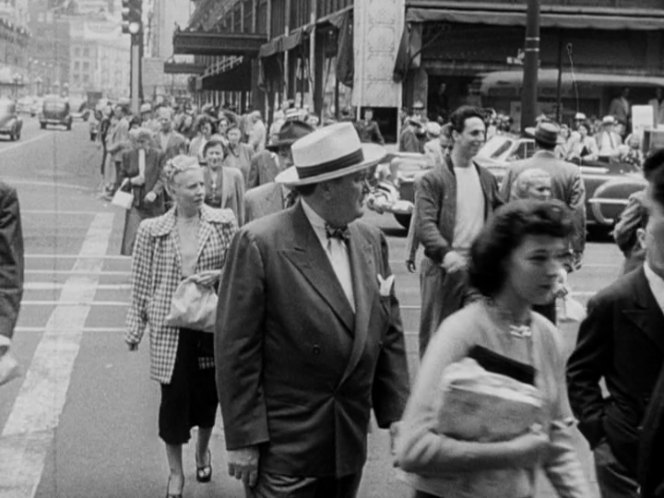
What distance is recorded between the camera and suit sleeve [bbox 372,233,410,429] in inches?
226

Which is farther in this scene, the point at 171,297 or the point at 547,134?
the point at 547,134

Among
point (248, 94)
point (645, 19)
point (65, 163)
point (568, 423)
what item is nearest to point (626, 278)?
point (568, 423)

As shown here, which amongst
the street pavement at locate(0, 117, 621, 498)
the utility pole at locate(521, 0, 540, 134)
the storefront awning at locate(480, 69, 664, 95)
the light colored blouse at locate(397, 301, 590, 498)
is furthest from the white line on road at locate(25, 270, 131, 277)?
the storefront awning at locate(480, 69, 664, 95)

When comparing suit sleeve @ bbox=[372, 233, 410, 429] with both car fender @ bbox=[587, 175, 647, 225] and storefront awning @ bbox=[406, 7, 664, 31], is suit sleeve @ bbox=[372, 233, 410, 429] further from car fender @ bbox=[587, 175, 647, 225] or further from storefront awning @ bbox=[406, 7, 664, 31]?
storefront awning @ bbox=[406, 7, 664, 31]

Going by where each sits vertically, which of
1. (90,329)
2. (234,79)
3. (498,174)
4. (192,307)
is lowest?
(90,329)

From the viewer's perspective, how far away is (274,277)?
546 cm

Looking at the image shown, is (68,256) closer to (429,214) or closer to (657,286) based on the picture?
(429,214)

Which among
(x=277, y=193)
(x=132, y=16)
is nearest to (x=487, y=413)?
(x=277, y=193)

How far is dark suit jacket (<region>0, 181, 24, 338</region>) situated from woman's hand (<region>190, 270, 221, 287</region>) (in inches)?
62.9

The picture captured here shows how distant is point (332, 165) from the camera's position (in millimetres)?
5500

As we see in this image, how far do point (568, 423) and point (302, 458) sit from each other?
1.31 m

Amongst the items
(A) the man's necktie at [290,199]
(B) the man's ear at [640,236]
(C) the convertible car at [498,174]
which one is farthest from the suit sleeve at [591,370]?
(C) the convertible car at [498,174]

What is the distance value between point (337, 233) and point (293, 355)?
487 millimetres

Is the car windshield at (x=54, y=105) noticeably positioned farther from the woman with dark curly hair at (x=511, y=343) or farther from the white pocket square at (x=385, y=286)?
the woman with dark curly hair at (x=511, y=343)
